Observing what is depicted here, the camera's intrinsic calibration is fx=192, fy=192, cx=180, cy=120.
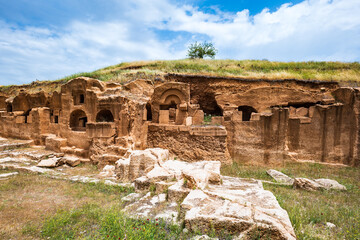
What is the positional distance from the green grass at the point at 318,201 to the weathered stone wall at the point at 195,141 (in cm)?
94

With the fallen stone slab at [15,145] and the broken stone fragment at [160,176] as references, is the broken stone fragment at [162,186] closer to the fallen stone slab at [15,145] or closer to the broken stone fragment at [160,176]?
the broken stone fragment at [160,176]

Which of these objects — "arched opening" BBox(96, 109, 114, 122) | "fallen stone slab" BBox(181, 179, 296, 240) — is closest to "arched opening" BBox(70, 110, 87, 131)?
"arched opening" BBox(96, 109, 114, 122)

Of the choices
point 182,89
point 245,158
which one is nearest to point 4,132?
point 182,89

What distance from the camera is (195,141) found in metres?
9.57

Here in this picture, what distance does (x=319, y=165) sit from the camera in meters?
9.41

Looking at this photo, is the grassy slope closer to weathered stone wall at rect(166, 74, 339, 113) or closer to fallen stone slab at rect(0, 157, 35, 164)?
weathered stone wall at rect(166, 74, 339, 113)

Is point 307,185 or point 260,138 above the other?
point 260,138

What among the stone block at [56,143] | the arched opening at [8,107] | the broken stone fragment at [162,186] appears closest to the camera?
the broken stone fragment at [162,186]

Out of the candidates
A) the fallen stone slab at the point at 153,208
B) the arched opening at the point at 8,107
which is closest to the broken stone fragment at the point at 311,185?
the fallen stone slab at the point at 153,208

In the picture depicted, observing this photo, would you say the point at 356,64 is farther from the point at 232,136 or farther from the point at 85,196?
the point at 85,196

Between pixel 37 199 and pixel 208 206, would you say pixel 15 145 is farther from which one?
pixel 208 206

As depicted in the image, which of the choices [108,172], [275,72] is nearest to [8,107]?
[108,172]

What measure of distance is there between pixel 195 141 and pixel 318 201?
17.7 ft

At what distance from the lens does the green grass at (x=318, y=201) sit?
11.4ft
